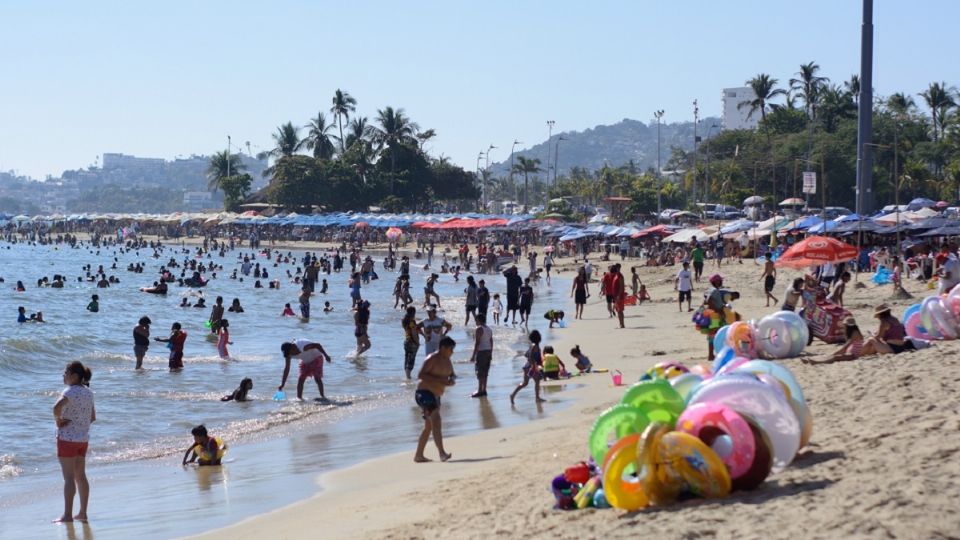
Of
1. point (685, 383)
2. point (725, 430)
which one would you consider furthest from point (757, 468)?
point (685, 383)

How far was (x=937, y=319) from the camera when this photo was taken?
12.2 meters

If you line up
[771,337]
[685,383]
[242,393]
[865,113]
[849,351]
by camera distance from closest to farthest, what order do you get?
1. [685,383]
2. [849,351]
3. [771,337]
4. [242,393]
5. [865,113]

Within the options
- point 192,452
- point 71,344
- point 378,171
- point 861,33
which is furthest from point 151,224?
point 192,452

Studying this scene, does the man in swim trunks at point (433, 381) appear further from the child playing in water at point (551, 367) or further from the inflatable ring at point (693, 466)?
the child playing in water at point (551, 367)

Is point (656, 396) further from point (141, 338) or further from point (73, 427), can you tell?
point (141, 338)

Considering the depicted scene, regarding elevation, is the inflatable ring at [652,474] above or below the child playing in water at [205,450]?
above

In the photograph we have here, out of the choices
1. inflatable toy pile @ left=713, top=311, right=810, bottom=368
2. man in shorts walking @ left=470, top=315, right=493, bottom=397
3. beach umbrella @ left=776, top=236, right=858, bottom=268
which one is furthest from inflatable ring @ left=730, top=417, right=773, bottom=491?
beach umbrella @ left=776, top=236, right=858, bottom=268

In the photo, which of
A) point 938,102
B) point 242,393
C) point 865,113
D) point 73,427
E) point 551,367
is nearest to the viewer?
point 73,427

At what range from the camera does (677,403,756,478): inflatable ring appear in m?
6.48

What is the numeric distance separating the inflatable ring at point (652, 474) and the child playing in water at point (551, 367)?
9.51 meters

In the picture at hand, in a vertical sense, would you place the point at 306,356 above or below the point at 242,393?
above

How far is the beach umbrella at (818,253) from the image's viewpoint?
2236 cm

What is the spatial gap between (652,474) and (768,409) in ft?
3.06

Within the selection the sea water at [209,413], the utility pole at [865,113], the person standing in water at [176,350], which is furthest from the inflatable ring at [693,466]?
the utility pole at [865,113]
